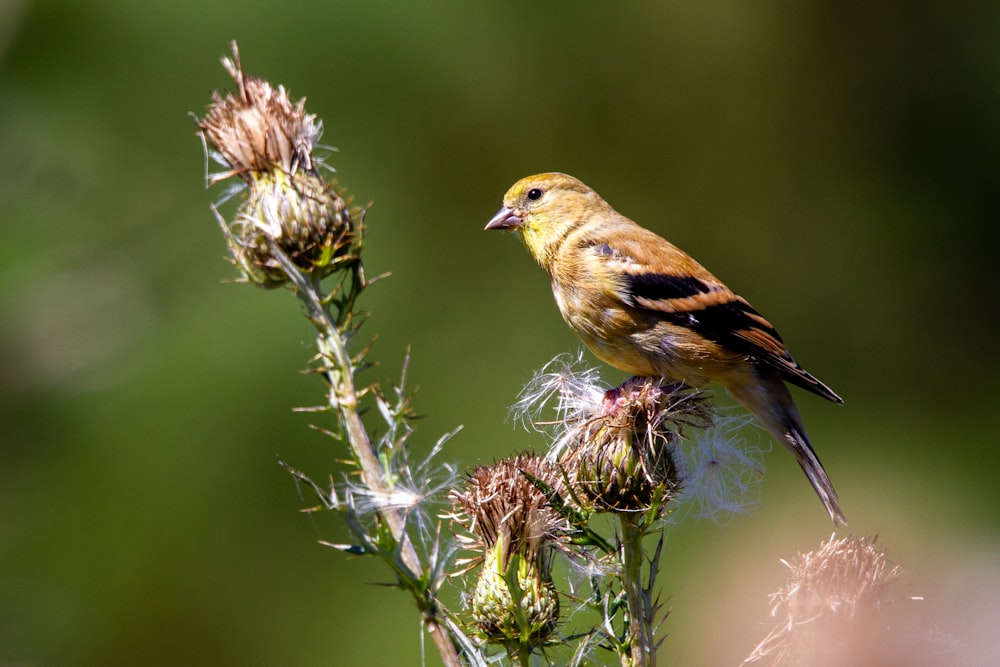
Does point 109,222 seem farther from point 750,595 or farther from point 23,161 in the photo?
point 750,595

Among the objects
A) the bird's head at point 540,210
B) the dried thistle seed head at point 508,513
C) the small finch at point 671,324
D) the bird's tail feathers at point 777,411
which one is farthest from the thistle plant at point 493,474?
the bird's head at point 540,210

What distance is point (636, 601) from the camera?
1.65m

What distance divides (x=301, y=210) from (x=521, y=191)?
166 centimetres

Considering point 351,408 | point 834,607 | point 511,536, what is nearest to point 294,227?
point 351,408

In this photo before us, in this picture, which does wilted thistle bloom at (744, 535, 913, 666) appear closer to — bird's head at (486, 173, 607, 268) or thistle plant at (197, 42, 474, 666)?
thistle plant at (197, 42, 474, 666)

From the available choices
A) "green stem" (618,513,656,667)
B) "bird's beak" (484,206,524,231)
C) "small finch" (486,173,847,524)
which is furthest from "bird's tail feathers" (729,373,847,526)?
"green stem" (618,513,656,667)

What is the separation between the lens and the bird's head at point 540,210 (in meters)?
3.59

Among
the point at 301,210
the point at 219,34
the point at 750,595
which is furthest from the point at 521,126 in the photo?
the point at 301,210

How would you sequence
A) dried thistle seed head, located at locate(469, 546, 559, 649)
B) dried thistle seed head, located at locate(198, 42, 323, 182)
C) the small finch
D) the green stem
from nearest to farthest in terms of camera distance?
the green stem < dried thistle seed head, located at locate(469, 546, 559, 649) < dried thistle seed head, located at locate(198, 42, 323, 182) < the small finch

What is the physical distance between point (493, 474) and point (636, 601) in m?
0.44

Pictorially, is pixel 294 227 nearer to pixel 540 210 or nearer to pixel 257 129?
pixel 257 129

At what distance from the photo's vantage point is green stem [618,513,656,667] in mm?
1592

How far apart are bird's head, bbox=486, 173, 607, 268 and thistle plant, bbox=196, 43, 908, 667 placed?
1.17 m

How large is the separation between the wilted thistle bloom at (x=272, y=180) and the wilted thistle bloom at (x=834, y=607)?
44.1 inches
